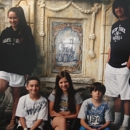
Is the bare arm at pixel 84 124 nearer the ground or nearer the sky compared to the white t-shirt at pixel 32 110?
nearer the ground

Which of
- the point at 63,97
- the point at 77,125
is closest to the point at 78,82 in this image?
the point at 63,97

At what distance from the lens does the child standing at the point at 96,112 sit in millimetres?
3012

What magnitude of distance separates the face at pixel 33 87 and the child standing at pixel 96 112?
50cm

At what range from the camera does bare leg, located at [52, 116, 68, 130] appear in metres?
2.97

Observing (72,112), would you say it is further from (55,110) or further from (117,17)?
(117,17)

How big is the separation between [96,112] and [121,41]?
770 millimetres

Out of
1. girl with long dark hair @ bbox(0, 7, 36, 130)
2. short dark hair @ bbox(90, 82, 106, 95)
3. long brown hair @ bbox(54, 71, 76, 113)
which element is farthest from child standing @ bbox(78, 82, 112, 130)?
girl with long dark hair @ bbox(0, 7, 36, 130)

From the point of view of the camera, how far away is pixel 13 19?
3023 millimetres

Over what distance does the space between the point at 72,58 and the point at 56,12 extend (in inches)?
19.7

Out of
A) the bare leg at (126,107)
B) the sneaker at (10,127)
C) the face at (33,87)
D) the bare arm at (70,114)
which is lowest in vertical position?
the sneaker at (10,127)

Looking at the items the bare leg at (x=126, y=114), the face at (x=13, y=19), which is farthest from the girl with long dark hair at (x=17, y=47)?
the bare leg at (x=126, y=114)

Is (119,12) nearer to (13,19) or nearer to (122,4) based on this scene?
(122,4)

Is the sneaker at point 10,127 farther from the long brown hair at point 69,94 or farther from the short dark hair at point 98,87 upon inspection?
the short dark hair at point 98,87

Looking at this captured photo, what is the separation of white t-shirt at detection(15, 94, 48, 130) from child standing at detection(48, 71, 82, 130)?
77mm
